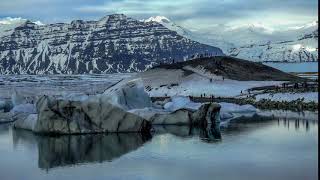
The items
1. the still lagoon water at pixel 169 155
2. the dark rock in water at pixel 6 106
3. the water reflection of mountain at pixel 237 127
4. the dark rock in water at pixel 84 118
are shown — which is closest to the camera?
the still lagoon water at pixel 169 155

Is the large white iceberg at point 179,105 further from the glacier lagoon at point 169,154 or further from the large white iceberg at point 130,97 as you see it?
the glacier lagoon at point 169,154

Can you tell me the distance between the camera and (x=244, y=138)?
101 ft

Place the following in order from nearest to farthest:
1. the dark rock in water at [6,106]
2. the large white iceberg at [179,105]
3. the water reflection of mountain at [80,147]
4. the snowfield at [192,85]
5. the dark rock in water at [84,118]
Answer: the water reflection of mountain at [80,147] → the dark rock in water at [84,118] → the large white iceberg at [179,105] → the dark rock in water at [6,106] → the snowfield at [192,85]

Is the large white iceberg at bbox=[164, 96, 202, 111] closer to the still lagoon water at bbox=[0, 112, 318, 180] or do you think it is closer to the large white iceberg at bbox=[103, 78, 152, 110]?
the large white iceberg at bbox=[103, 78, 152, 110]

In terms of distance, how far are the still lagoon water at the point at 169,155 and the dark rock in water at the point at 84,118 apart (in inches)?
36.3

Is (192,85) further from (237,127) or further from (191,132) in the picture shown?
(191,132)

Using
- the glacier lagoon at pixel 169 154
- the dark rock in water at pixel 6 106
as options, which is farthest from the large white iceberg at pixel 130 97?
the dark rock in water at pixel 6 106

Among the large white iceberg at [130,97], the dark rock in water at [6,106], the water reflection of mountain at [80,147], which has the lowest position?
the water reflection of mountain at [80,147]

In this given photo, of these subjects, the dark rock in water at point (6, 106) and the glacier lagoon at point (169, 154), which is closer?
the glacier lagoon at point (169, 154)

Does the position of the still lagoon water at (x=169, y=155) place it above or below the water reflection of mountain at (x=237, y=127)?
below

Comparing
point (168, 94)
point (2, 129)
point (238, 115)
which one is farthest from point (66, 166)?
point (168, 94)

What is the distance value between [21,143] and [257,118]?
61.2 feet

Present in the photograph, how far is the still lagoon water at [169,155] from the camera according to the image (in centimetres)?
2116

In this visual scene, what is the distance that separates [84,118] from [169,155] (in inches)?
357
